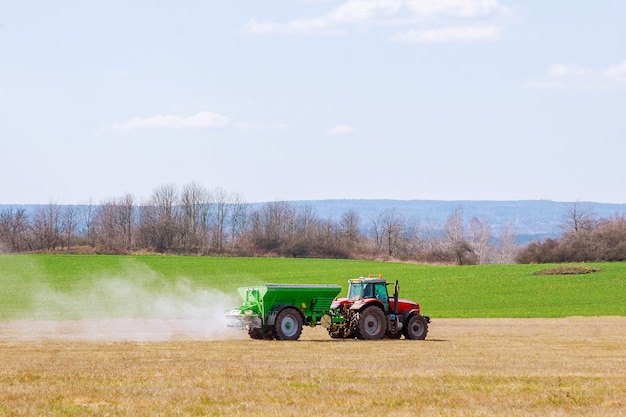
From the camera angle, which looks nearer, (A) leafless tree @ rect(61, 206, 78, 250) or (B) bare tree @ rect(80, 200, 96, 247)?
(A) leafless tree @ rect(61, 206, 78, 250)

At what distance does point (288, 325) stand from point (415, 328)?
4.66 metres

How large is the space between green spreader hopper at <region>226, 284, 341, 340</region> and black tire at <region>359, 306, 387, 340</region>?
1.30 m

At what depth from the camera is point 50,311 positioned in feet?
178

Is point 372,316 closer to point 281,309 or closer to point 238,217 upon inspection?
point 281,309

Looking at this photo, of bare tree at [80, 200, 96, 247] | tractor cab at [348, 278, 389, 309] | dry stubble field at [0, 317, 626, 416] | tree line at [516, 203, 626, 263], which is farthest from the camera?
bare tree at [80, 200, 96, 247]

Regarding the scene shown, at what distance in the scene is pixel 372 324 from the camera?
3444 cm

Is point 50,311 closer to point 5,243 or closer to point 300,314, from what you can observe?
point 300,314

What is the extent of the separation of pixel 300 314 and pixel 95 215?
414 feet

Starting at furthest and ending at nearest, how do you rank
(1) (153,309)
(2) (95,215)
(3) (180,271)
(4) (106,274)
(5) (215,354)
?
(2) (95,215) → (3) (180,271) → (4) (106,274) → (1) (153,309) → (5) (215,354)

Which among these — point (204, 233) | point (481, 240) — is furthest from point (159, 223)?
point (481, 240)

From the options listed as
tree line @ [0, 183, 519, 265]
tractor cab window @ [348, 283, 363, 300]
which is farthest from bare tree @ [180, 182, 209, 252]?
tractor cab window @ [348, 283, 363, 300]

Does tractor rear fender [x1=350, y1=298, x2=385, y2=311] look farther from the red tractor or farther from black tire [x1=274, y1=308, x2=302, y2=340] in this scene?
black tire [x1=274, y1=308, x2=302, y2=340]

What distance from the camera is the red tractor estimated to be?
34281mm

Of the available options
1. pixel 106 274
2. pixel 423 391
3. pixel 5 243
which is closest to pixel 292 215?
pixel 5 243
